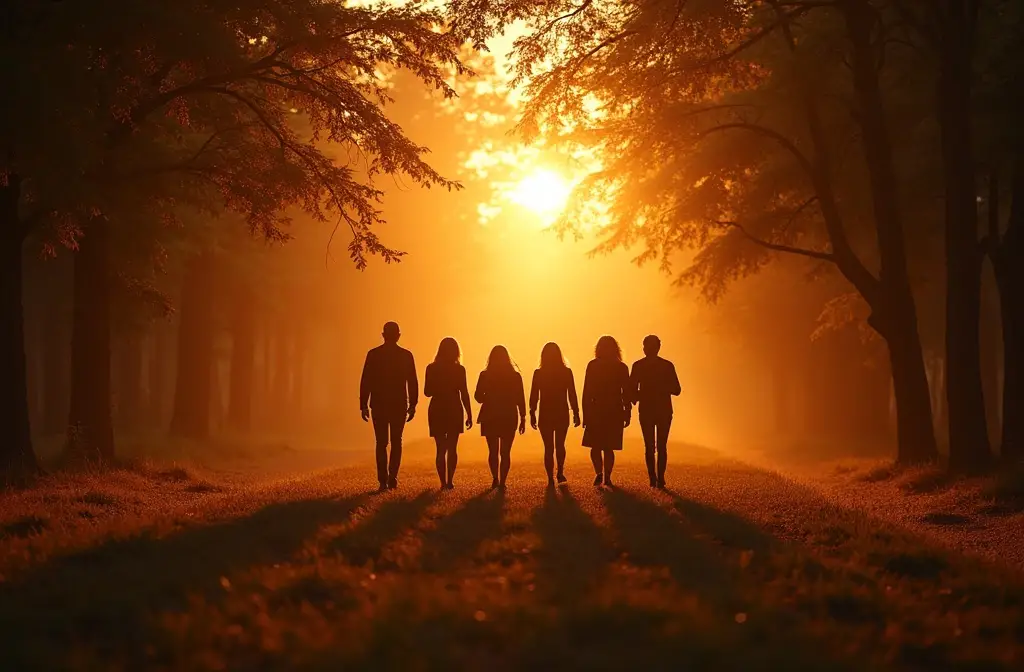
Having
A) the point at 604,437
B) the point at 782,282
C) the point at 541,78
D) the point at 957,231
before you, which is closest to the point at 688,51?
the point at 541,78

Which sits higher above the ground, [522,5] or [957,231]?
[522,5]

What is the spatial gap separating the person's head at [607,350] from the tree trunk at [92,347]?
27.6 feet

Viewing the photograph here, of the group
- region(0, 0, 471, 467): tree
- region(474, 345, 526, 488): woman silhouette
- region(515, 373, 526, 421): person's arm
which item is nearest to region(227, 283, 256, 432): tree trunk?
region(0, 0, 471, 467): tree

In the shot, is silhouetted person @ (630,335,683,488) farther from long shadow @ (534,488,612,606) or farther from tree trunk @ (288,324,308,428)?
tree trunk @ (288,324,308,428)

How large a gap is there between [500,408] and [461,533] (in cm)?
540

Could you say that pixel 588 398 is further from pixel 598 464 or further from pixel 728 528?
pixel 728 528

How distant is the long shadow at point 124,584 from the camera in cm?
572

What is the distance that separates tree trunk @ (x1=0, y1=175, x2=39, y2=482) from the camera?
14984mm

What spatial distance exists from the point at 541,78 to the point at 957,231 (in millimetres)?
7331

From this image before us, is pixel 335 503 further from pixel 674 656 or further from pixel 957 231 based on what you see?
pixel 957 231

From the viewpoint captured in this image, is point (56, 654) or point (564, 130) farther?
point (564, 130)

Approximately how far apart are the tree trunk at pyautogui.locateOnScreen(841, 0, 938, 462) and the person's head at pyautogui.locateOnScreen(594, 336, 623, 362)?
6.73 meters

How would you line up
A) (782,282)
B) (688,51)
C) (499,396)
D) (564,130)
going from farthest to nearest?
(782,282), (564,130), (688,51), (499,396)

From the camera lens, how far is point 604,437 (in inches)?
591
